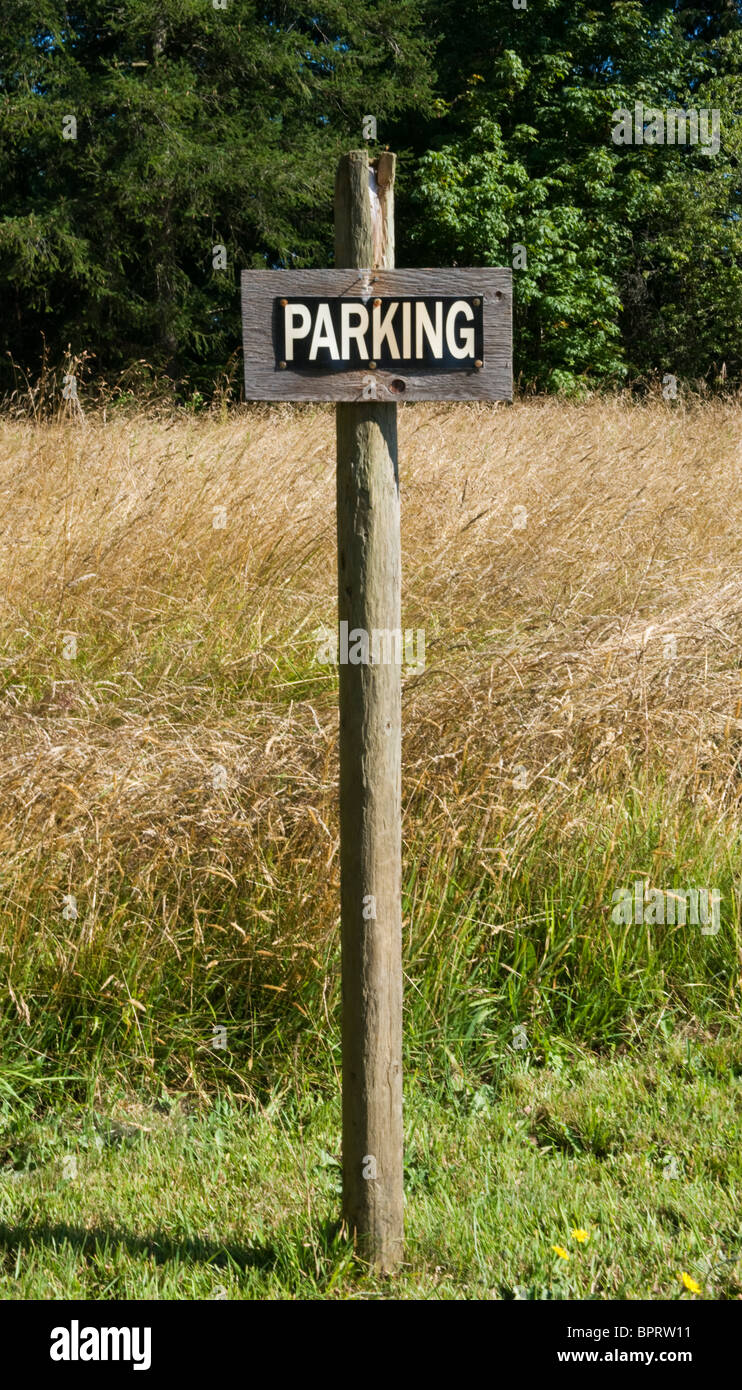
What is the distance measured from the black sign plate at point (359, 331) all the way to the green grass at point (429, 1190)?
1690mm

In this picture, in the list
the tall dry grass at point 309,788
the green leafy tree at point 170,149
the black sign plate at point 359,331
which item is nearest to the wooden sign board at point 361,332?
the black sign plate at point 359,331

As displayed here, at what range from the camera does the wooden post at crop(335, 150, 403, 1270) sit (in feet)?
6.94

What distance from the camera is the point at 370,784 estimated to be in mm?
2178

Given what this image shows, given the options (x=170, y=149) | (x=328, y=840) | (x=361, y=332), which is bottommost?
(x=328, y=840)

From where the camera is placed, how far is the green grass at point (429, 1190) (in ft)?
7.23

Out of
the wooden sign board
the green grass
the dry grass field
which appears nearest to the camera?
the wooden sign board

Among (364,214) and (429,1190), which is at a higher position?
(364,214)

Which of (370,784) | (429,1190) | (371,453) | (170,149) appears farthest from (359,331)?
(170,149)

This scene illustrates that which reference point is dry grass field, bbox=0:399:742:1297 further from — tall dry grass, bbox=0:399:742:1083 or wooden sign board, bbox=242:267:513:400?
wooden sign board, bbox=242:267:513:400

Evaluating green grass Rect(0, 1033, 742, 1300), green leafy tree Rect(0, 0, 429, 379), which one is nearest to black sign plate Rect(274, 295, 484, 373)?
green grass Rect(0, 1033, 742, 1300)

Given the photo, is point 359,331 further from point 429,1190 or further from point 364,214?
point 429,1190

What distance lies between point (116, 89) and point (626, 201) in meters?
8.61

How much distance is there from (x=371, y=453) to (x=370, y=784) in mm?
626

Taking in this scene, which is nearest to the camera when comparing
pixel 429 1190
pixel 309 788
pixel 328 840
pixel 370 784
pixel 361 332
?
pixel 361 332
